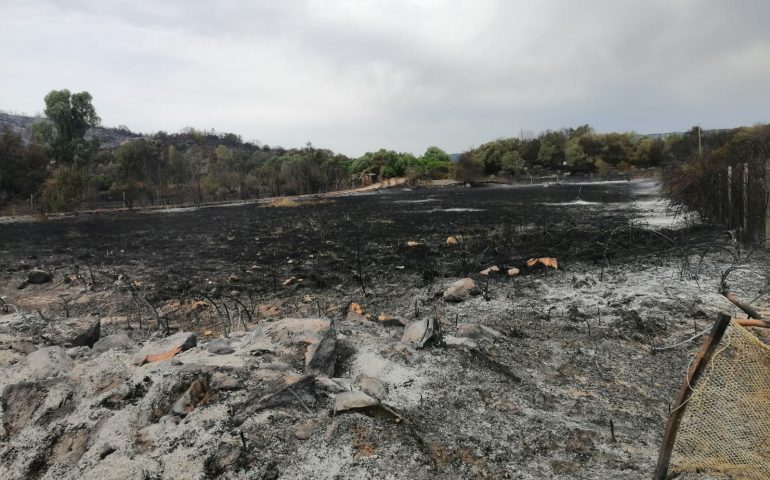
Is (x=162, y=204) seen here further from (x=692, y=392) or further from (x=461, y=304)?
(x=692, y=392)

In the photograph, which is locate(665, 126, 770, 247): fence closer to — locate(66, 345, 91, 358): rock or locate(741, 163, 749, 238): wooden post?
locate(741, 163, 749, 238): wooden post

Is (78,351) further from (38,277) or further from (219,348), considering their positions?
(38,277)

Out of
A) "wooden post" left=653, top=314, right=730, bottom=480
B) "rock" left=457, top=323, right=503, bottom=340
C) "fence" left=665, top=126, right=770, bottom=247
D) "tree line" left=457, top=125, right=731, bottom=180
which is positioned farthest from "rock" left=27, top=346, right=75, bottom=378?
"tree line" left=457, top=125, right=731, bottom=180

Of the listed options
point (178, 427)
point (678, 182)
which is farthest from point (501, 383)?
point (678, 182)

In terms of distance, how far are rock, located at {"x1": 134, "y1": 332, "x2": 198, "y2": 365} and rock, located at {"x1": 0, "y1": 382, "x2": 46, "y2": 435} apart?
73cm

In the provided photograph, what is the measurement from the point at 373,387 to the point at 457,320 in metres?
2.35

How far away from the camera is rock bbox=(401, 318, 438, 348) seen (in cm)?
419

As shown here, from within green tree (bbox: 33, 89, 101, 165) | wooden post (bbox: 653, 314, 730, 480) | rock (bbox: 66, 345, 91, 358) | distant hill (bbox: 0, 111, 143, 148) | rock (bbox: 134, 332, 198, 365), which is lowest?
rock (bbox: 66, 345, 91, 358)

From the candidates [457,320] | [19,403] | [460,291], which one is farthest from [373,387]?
[460,291]

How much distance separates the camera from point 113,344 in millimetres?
4520

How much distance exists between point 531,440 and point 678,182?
15.8 m

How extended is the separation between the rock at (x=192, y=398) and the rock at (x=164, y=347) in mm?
905

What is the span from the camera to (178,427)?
2836 millimetres

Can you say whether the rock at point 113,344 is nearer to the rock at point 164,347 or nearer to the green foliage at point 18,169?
the rock at point 164,347
